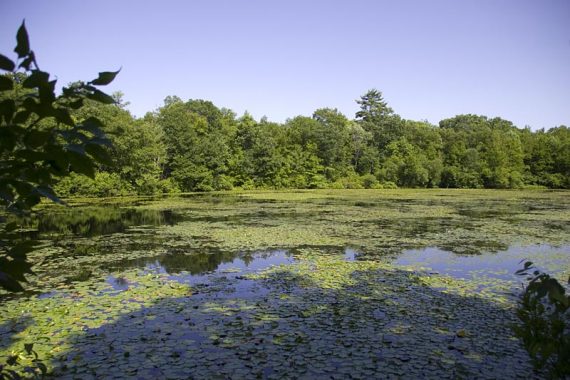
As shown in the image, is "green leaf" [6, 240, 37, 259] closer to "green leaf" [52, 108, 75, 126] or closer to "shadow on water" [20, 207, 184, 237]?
"green leaf" [52, 108, 75, 126]

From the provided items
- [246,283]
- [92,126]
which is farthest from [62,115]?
[246,283]

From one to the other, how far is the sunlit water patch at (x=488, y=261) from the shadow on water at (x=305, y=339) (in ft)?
5.60

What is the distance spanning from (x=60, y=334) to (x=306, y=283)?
4.02m

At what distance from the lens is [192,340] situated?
195 inches

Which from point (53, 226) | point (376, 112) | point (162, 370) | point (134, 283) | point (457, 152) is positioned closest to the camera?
point (162, 370)

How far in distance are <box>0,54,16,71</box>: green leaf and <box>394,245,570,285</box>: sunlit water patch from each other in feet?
27.1

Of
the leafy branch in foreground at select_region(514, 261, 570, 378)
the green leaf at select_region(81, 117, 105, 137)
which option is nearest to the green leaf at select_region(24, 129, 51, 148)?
the green leaf at select_region(81, 117, 105, 137)

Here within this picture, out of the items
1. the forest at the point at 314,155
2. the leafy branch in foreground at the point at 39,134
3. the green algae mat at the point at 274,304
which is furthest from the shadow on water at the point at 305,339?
the forest at the point at 314,155

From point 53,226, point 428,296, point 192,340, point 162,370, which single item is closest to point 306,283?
point 428,296

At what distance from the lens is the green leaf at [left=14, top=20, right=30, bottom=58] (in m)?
1.17

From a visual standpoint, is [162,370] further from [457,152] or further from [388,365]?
[457,152]

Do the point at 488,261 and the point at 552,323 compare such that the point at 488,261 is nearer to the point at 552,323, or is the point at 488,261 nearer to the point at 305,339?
the point at 305,339

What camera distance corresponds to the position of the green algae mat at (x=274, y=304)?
171 inches

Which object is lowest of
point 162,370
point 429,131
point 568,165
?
point 162,370
